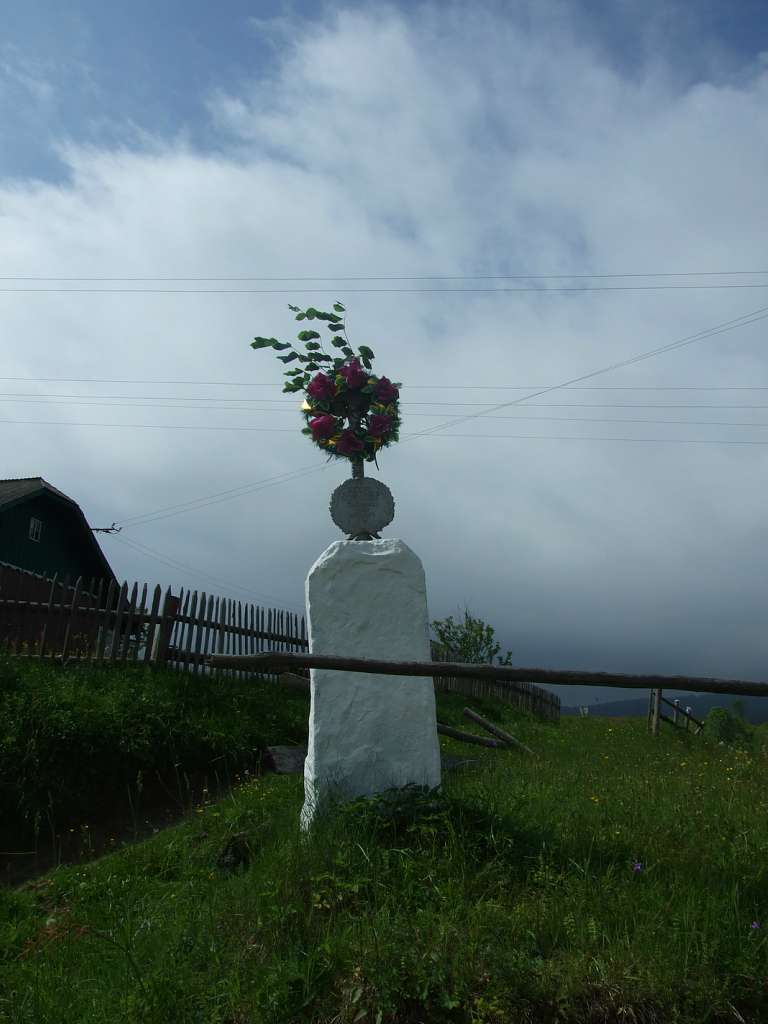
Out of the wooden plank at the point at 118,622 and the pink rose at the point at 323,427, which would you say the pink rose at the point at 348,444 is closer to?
the pink rose at the point at 323,427

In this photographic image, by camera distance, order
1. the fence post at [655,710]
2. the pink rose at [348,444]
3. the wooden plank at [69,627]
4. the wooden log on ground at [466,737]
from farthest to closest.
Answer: the fence post at [655,710] → the wooden plank at [69,627] → the wooden log on ground at [466,737] → the pink rose at [348,444]

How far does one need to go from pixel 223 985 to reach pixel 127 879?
259 centimetres

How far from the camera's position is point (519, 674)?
4848mm

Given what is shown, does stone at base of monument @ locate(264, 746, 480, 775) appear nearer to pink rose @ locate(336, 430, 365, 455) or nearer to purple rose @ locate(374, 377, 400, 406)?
pink rose @ locate(336, 430, 365, 455)

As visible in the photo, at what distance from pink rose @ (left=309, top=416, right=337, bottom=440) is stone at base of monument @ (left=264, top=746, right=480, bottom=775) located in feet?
12.7

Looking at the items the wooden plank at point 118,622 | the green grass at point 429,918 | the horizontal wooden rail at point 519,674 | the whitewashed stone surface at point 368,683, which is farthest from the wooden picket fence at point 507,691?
the horizontal wooden rail at point 519,674

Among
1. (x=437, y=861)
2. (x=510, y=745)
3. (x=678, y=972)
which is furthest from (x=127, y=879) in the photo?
(x=510, y=745)

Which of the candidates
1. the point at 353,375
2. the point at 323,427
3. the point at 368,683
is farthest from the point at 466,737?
the point at 353,375

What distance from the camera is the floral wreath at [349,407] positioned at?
7.21 m

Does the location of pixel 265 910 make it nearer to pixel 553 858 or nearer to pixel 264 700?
pixel 553 858

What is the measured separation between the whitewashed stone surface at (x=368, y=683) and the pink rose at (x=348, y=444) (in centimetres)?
108

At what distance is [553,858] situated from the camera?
4605mm

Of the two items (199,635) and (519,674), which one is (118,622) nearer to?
(199,635)

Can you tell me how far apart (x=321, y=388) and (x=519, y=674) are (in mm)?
3551
